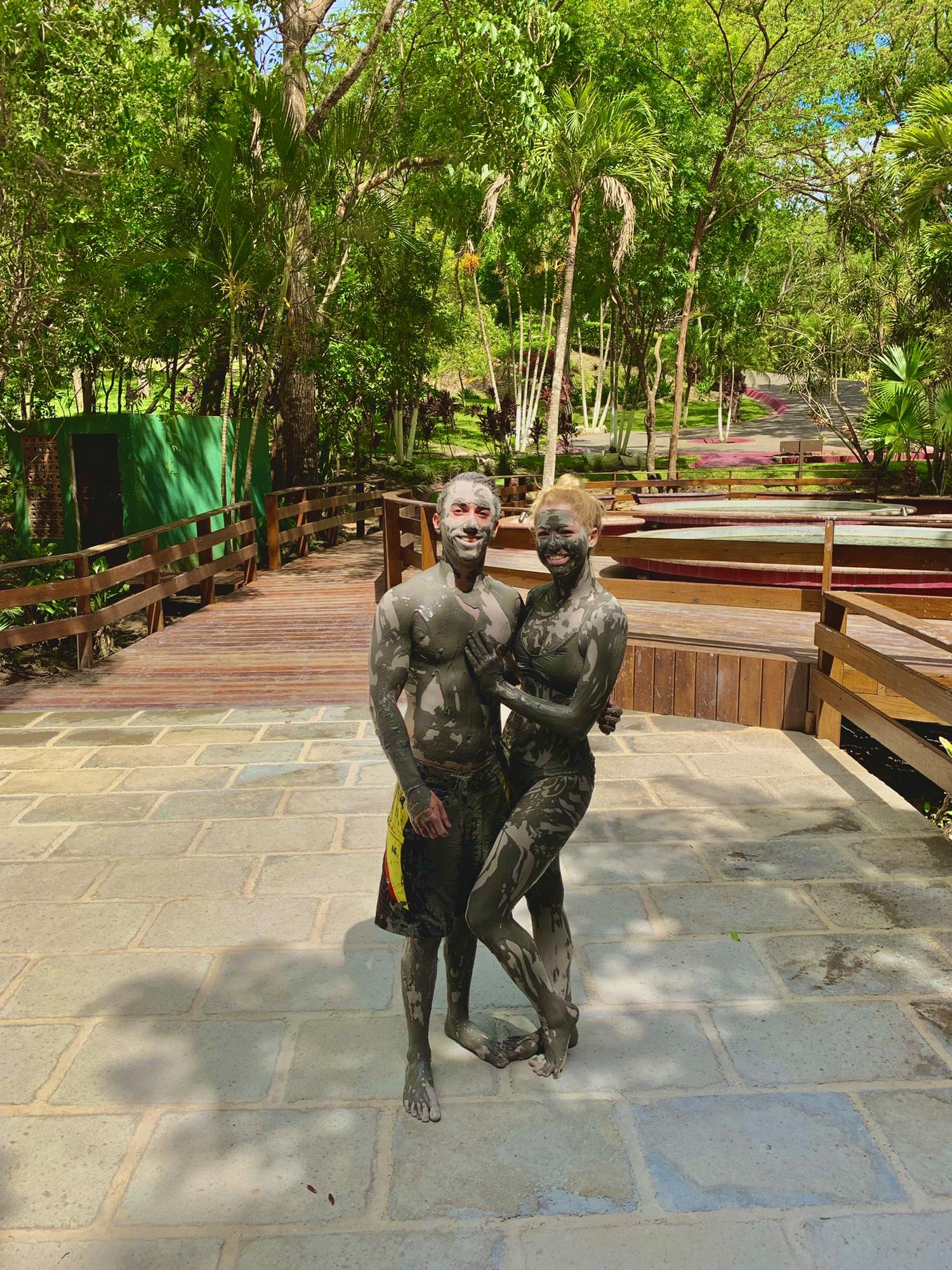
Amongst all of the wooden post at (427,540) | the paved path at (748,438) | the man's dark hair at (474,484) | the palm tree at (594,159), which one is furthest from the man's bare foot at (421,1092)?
the paved path at (748,438)

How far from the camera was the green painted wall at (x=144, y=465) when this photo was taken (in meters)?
13.0

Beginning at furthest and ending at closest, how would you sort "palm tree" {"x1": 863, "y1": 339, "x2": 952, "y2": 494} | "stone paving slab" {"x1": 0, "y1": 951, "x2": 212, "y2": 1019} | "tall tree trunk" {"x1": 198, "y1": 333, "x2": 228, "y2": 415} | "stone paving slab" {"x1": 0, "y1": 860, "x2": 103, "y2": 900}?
"palm tree" {"x1": 863, "y1": 339, "x2": 952, "y2": 494} → "tall tree trunk" {"x1": 198, "y1": 333, "x2": 228, "y2": 415} → "stone paving slab" {"x1": 0, "y1": 860, "x2": 103, "y2": 900} → "stone paving slab" {"x1": 0, "y1": 951, "x2": 212, "y2": 1019}

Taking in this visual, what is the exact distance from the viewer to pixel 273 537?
1434cm

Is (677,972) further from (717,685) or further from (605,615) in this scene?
(717,685)

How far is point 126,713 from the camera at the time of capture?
292 inches

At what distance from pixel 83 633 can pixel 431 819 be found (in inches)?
269

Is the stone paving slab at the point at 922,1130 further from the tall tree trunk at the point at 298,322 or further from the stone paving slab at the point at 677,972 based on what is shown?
the tall tree trunk at the point at 298,322

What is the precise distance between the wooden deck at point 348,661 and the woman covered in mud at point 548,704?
401cm

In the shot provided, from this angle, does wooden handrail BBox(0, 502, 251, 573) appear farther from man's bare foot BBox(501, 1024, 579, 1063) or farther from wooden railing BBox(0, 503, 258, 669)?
man's bare foot BBox(501, 1024, 579, 1063)

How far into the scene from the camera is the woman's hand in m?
2.77

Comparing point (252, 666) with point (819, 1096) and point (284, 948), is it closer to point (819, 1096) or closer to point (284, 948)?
point (284, 948)

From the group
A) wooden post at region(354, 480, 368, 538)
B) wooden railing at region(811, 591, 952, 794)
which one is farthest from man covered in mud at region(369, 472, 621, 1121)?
wooden post at region(354, 480, 368, 538)

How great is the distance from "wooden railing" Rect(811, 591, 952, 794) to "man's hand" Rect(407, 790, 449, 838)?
2.82m

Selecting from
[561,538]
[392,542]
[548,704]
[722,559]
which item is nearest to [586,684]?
[548,704]
